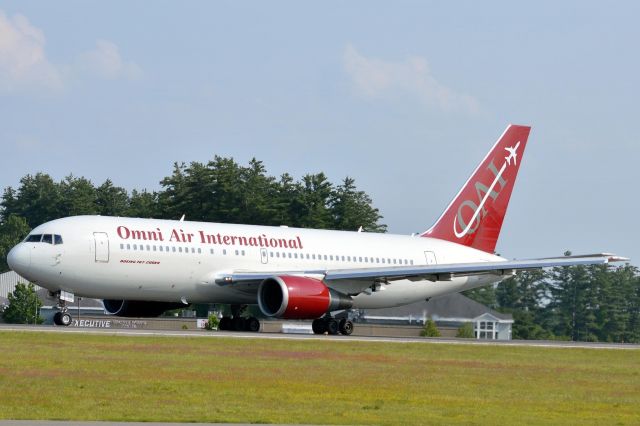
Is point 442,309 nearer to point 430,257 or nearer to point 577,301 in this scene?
point 430,257

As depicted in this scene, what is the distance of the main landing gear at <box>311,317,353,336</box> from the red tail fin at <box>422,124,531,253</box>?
9.16 metres

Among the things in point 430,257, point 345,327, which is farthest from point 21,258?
point 430,257

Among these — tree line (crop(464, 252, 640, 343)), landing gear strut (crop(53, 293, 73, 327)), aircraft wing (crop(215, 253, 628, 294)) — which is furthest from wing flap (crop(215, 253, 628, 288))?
tree line (crop(464, 252, 640, 343))

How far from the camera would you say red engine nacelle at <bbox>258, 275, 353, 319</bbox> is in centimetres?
4269

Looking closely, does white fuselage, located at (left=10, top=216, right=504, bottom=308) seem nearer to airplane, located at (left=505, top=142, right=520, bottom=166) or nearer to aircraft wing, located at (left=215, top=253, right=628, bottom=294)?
aircraft wing, located at (left=215, top=253, right=628, bottom=294)

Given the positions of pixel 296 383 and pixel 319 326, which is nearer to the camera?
pixel 296 383

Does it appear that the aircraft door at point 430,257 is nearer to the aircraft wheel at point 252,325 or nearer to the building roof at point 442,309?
the aircraft wheel at point 252,325

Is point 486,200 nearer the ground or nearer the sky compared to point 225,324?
nearer the sky

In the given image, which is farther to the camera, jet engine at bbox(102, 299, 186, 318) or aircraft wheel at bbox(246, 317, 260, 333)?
aircraft wheel at bbox(246, 317, 260, 333)

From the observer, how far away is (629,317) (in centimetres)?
13588

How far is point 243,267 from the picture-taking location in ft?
149

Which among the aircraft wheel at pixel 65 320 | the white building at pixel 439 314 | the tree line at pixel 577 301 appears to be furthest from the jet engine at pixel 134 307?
the tree line at pixel 577 301

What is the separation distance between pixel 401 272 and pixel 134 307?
32.0 feet

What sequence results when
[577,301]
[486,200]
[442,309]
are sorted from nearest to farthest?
[486,200], [442,309], [577,301]
